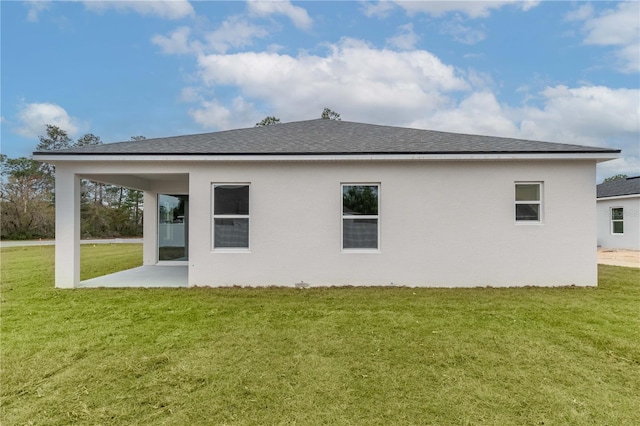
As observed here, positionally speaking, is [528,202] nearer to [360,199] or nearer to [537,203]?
[537,203]

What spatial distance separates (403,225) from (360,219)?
3.64 ft

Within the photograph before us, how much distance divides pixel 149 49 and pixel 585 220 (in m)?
18.3

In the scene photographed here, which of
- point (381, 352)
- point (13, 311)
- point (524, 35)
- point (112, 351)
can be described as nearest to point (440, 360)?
point (381, 352)

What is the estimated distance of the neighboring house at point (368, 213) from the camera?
8.16m

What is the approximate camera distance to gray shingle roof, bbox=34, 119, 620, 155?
26.5 feet

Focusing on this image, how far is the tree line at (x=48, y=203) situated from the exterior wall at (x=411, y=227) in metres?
29.2

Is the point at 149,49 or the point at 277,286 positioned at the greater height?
the point at 149,49

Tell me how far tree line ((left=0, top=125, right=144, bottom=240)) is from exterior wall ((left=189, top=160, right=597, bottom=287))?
29.2 metres

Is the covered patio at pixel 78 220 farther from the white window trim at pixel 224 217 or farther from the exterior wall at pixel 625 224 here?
the exterior wall at pixel 625 224

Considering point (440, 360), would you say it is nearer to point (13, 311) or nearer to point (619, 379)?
point (619, 379)

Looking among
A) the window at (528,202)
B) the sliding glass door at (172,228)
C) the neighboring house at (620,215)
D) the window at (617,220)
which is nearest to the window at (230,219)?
the sliding glass door at (172,228)

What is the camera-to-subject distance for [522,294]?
292 inches

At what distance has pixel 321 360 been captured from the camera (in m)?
4.01

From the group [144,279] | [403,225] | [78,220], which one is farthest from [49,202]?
[403,225]
